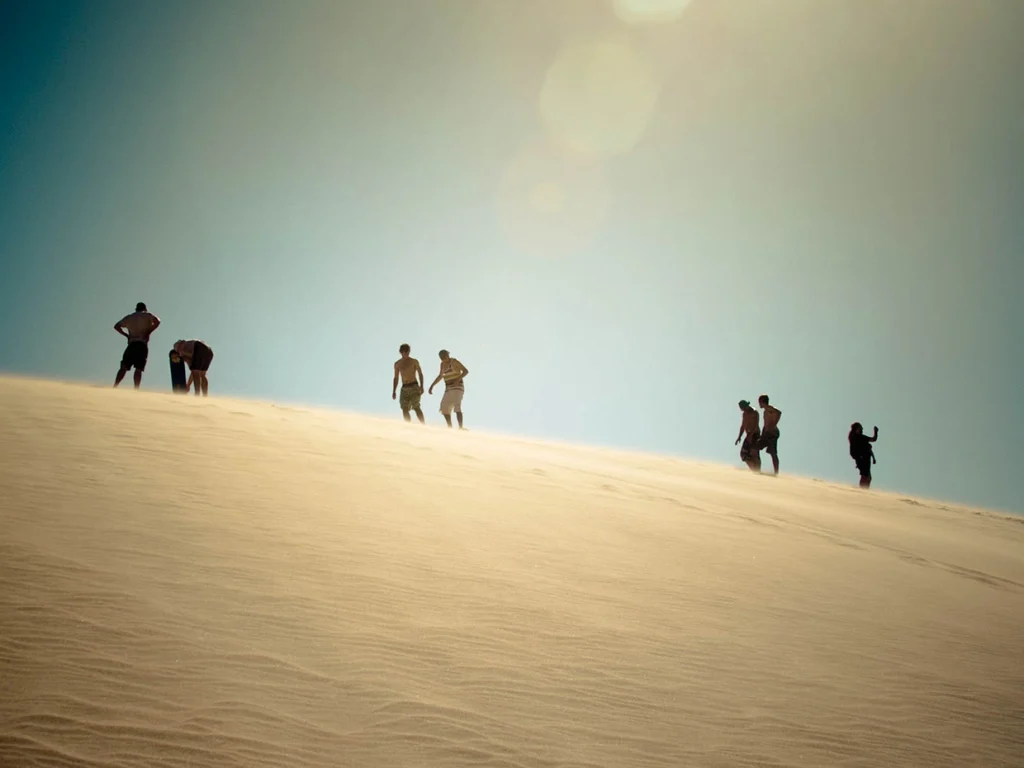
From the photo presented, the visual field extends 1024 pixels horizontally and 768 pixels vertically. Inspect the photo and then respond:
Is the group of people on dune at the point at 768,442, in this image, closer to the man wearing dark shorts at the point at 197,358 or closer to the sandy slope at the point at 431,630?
the sandy slope at the point at 431,630

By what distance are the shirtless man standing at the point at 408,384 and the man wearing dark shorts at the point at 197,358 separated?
13.4ft

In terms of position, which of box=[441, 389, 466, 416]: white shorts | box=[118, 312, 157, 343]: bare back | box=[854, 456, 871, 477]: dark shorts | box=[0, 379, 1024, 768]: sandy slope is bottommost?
box=[0, 379, 1024, 768]: sandy slope

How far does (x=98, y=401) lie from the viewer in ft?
23.0

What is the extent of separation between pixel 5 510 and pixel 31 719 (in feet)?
6.72

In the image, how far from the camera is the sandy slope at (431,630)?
193 centimetres

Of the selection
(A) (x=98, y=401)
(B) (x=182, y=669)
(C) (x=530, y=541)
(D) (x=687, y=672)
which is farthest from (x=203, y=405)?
(D) (x=687, y=672)

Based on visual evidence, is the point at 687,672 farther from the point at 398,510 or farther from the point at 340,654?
the point at 398,510

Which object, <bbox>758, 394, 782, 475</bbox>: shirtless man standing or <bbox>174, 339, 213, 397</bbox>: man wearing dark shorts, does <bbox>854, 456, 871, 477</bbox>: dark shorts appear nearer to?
<bbox>758, 394, 782, 475</bbox>: shirtless man standing

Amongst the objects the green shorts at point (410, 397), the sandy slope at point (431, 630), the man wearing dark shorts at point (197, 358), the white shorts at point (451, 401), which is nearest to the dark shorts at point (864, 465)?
the sandy slope at point (431, 630)

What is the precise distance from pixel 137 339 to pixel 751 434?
14.0 m

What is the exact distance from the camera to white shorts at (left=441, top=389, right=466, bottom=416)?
13188 millimetres

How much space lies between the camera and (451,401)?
43.5 ft

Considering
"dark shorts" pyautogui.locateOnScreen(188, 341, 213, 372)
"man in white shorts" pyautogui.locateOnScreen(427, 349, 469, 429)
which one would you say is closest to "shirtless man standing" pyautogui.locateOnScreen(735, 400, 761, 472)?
"man in white shorts" pyautogui.locateOnScreen(427, 349, 469, 429)

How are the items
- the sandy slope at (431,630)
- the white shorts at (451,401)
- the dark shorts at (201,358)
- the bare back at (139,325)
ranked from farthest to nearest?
the white shorts at (451,401) → the dark shorts at (201,358) → the bare back at (139,325) → the sandy slope at (431,630)
